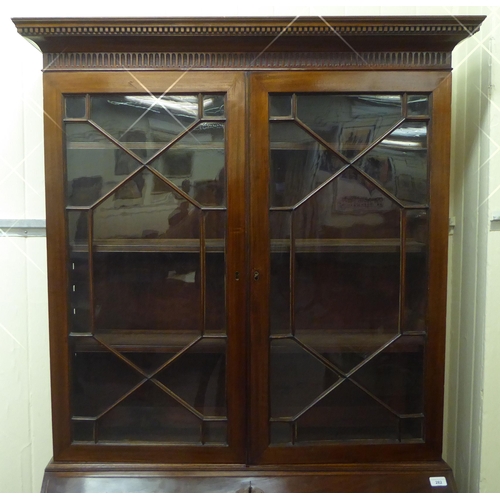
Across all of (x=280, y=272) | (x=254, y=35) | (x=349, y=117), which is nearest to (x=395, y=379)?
(x=280, y=272)

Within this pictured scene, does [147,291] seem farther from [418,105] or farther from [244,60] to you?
[418,105]

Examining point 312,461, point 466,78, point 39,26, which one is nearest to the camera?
point 39,26

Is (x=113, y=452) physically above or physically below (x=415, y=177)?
below

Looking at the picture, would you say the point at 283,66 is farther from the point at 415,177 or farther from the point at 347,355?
the point at 347,355

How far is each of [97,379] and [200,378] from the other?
0.82 feet

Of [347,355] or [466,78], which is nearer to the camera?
[347,355]

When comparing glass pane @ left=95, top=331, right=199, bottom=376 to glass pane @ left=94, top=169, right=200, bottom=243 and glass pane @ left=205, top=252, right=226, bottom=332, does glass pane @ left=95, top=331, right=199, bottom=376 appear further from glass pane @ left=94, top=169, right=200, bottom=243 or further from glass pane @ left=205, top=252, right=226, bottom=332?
glass pane @ left=94, top=169, right=200, bottom=243

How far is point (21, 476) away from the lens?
130 cm

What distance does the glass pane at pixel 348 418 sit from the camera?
1.08 m

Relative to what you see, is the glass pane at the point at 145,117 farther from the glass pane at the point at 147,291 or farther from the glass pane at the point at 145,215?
the glass pane at the point at 147,291

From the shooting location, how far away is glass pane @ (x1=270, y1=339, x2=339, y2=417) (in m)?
1.07
